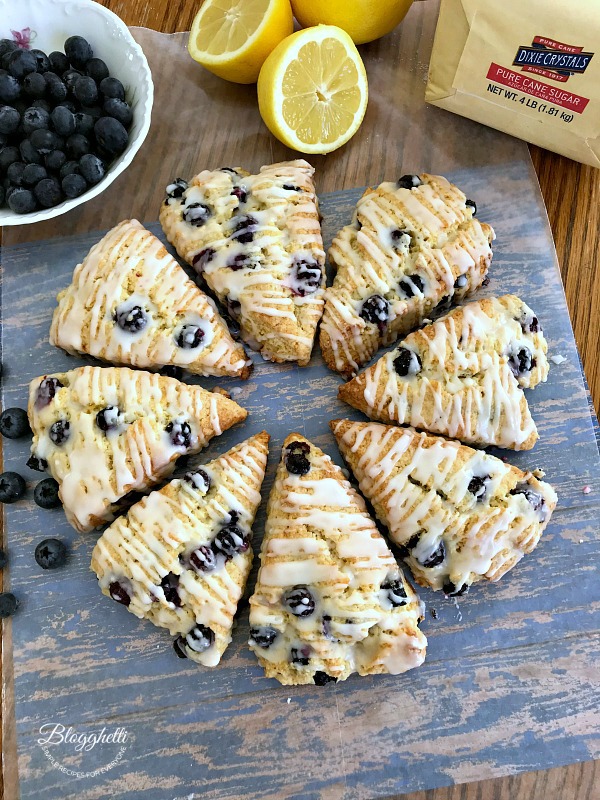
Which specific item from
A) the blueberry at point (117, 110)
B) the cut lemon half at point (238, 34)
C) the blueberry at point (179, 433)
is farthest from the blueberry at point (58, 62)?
the blueberry at point (179, 433)

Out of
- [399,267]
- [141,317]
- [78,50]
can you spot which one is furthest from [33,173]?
[399,267]

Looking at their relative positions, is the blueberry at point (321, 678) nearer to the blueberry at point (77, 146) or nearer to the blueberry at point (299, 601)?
the blueberry at point (299, 601)

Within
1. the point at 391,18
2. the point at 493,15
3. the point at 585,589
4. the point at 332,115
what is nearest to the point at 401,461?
the point at 585,589

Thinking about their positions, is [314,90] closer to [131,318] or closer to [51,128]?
[51,128]

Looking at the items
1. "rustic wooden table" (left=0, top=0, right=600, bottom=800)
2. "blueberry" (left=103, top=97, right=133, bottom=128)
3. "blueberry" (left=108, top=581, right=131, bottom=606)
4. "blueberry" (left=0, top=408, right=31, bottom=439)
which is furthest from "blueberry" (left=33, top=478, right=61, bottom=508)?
"rustic wooden table" (left=0, top=0, right=600, bottom=800)

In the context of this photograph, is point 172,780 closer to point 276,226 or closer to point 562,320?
point 276,226

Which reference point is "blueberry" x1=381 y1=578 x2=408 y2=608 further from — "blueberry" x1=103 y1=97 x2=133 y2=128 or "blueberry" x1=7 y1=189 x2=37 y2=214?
"blueberry" x1=103 y1=97 x2=133 y2=128
